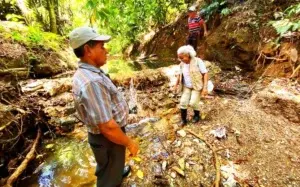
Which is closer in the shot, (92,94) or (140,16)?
(92,94)

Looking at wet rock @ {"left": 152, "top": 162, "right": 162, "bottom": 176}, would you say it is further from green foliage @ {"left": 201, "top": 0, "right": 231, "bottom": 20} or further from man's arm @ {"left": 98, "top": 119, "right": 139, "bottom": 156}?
green foliage @ {"left": 201, "top": 0, "right": 231, "bottom": 20}

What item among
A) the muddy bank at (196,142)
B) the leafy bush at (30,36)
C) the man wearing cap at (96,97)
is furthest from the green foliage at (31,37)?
the man wearing cap at (96,97)

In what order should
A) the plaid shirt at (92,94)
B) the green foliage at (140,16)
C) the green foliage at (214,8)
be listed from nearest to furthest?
the plaid shirt at (92,94) → the green foliage at (214,8) → the green foliage at (140,16)

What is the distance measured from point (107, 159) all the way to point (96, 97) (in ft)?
2.55

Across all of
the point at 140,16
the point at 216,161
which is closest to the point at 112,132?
the point at 216,161

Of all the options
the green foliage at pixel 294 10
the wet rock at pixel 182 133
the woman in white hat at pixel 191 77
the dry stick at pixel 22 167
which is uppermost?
the green foliage at pixel 294 10

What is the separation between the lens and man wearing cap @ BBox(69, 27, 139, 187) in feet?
6.84

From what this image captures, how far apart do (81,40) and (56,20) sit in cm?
1079

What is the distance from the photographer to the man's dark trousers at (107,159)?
2.44 metres

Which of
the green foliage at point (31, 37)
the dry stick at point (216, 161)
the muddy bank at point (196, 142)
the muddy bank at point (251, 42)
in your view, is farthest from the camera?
the green foliage at point (31, 37)

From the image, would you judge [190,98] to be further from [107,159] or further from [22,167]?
[22,167]

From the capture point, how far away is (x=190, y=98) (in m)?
5.01

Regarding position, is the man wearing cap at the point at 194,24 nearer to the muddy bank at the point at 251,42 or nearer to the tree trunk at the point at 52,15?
the muddy bank at the point at 251,42

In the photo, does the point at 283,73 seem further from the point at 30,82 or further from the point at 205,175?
the point at 30,82
